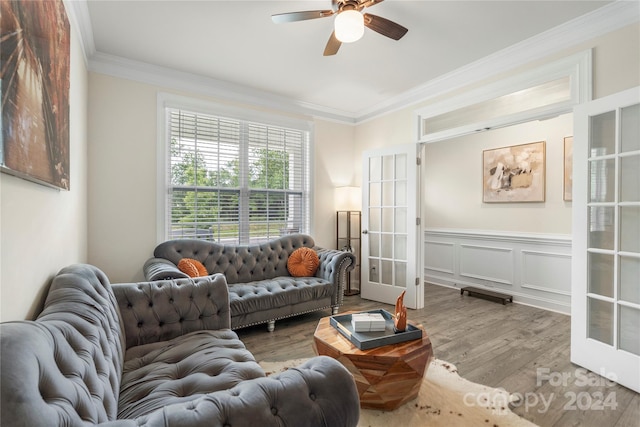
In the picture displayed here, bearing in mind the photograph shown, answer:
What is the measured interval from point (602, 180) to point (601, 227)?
1.14 feet

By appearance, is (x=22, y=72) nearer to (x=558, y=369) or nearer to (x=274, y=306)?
(x=274, y=306)

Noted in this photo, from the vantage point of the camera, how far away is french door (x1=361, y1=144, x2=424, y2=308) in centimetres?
370

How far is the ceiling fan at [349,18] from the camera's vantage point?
185 cm

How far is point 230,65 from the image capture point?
10.2 feet

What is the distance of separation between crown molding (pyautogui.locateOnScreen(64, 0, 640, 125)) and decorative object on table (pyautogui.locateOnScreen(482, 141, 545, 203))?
1726mm

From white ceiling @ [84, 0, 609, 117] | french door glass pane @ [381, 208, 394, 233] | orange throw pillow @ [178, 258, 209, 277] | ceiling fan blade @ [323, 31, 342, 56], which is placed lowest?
orange throw pillow @ [178, 258, 209, 277]

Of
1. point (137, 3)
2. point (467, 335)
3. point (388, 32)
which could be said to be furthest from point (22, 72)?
point (467, 335)

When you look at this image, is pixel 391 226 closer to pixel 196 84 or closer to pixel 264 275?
pixel 264 275

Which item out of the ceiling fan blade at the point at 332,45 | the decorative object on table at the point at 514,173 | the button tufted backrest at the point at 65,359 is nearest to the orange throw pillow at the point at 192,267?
the button tufted backrest at the point at 65,359

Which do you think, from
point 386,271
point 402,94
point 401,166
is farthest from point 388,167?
point 386,271

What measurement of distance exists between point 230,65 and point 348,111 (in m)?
1.98

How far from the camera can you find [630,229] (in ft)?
6.75

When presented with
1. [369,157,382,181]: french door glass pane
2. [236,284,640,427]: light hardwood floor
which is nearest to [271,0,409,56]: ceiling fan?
[369,157,382,181]: french door glass pane

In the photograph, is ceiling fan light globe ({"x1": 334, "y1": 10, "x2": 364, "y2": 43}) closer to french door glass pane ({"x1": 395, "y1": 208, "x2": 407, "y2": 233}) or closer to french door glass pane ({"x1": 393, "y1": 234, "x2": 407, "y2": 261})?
french door glass pane ({"x1": 395, "y1": 208, "x2": 407, "y2": 233})
